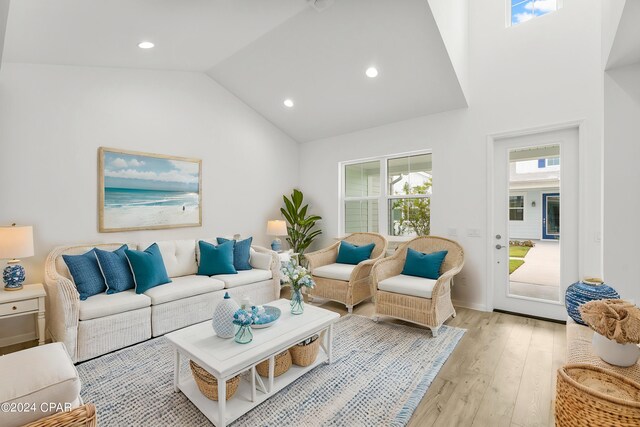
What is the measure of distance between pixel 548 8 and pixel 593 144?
167 centimetres

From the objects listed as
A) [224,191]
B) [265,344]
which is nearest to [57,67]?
Answer: [224,191]

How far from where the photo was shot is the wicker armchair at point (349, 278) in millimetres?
3785

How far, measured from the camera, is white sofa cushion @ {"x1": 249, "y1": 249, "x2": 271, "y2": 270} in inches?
161

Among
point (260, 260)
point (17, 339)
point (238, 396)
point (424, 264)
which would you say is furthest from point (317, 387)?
point (17, 339)

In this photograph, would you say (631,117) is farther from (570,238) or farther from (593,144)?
(570,238)

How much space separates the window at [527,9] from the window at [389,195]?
186 centimetres

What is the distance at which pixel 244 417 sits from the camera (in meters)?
1.86

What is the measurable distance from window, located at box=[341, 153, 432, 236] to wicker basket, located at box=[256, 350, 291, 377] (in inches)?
115

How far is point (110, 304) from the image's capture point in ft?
8.88

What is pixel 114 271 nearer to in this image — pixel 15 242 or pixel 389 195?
pixel 15 242

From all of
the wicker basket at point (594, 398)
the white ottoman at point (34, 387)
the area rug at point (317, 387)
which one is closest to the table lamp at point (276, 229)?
the area rug at point (317, 387)

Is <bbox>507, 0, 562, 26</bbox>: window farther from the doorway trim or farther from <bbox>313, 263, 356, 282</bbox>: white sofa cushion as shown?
<bbox>313, 263, 356, 282</bbox>: white sofa cushion

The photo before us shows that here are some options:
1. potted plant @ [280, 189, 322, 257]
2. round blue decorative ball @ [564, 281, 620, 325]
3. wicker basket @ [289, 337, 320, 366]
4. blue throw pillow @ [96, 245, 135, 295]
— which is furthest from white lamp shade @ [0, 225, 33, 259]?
round blue decorative ball @ [564, 281, 620, 325]

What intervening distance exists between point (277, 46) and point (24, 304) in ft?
11.7
